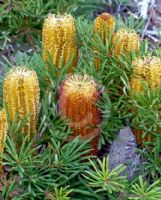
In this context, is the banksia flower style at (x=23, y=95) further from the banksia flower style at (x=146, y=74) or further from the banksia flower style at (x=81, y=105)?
the banksia flower style at (x=146, y=74)

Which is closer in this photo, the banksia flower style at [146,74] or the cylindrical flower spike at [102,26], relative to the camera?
the banksia flower style at [146,74]

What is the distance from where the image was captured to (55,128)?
115 cm

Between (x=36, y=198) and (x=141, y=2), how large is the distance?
6.33 ft

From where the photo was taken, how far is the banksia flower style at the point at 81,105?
3.59 feet

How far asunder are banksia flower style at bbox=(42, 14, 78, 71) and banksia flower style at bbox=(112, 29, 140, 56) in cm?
10

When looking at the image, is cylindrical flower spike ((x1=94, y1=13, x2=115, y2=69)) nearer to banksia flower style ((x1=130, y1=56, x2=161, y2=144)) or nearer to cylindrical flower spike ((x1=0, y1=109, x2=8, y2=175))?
banksia flower style ((x1=130, y1=56, x2=161, y2=144))

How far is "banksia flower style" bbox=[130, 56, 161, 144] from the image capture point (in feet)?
3.65

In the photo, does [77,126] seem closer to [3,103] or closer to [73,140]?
[73,140]

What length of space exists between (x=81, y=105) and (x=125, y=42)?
19 centimetres

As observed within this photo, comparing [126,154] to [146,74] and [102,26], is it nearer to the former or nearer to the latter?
[146,74]

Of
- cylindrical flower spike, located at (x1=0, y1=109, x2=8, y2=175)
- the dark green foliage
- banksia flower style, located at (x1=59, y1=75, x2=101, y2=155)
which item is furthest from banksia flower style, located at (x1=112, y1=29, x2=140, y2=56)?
A: cylindrical flower spike, located at (x1=0, y1=109, x2=8, y2=175)

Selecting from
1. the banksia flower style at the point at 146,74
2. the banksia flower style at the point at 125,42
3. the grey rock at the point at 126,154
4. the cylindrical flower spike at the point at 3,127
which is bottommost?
the grey rock at the point at 126,154

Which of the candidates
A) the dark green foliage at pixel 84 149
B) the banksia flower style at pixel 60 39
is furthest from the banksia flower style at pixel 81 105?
the banksia flower style at pixel 60 39

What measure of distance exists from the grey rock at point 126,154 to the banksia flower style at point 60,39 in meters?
0.21
